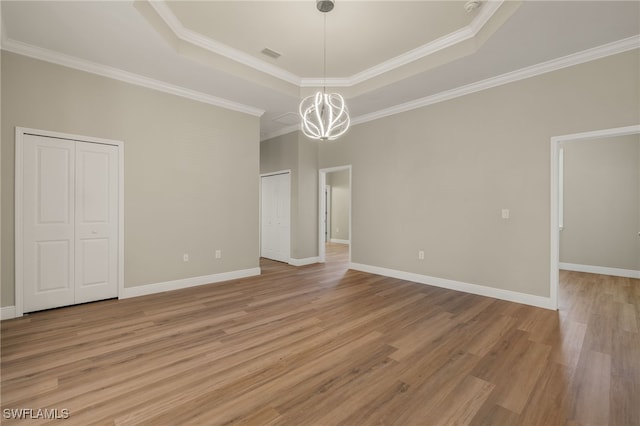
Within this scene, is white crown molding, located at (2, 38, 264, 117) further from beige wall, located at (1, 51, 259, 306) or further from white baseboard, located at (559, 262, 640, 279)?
white baseboard, located at (559, 262, 640, 279)

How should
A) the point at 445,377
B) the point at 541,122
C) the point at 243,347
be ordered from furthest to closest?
the point at 541,122 < the point at 243,347 < the point at 445,377

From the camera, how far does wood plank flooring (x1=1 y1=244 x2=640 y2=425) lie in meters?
1.74

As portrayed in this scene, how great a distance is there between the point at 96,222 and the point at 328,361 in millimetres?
3475

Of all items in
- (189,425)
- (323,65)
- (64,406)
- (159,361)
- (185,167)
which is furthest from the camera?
(185,167)

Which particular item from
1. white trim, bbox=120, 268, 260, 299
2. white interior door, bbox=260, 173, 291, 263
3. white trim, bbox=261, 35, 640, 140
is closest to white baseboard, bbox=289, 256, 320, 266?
white interior door, bbox=260, 173, 291, 263

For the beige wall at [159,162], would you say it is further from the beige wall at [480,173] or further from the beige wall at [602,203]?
the beige wall at [602,203]

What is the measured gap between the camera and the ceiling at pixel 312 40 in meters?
2.73

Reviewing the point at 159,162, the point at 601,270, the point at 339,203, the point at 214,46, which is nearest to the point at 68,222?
the point at 159,162

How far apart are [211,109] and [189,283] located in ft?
9.44

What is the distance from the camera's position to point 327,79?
457 cm

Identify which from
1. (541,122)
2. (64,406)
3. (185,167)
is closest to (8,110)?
(185,167)

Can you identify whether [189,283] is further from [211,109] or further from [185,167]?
[211,109]

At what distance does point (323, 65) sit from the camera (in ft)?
13.6

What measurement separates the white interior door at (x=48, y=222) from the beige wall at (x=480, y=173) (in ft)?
14.8
